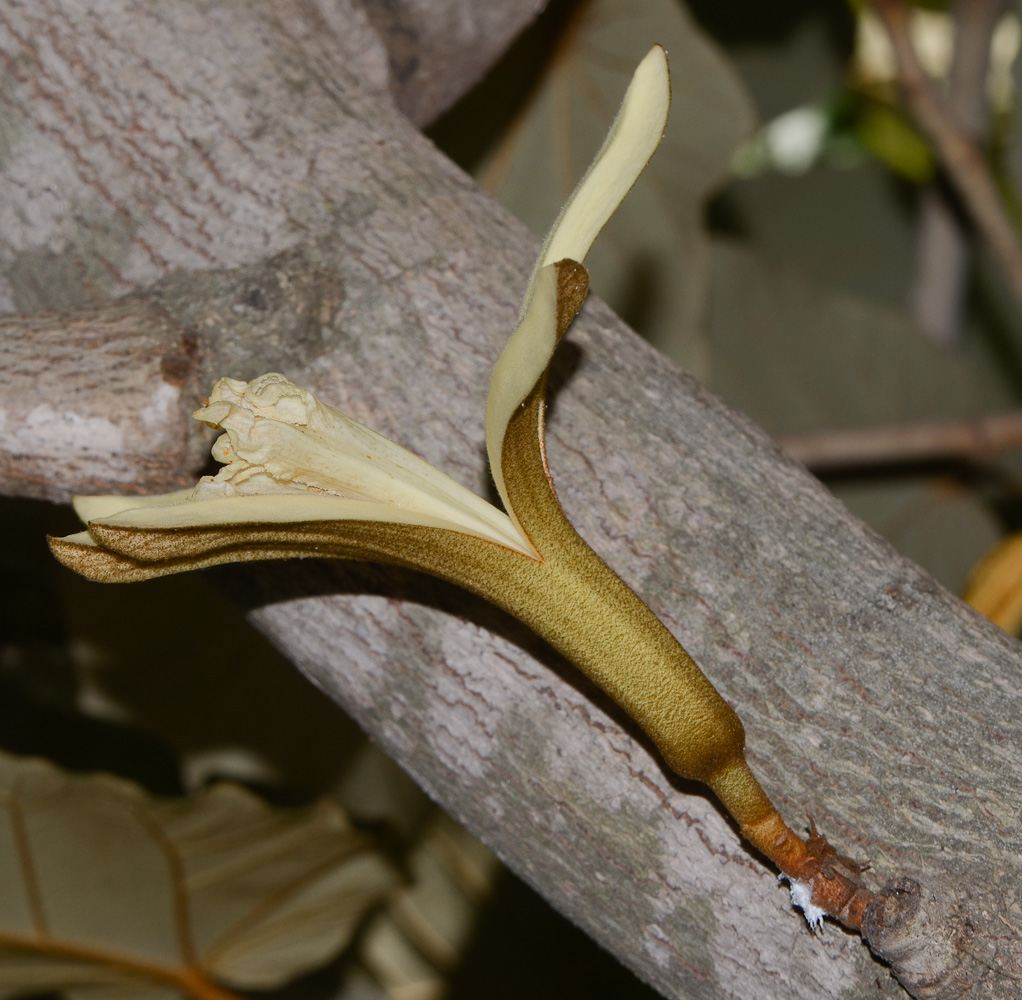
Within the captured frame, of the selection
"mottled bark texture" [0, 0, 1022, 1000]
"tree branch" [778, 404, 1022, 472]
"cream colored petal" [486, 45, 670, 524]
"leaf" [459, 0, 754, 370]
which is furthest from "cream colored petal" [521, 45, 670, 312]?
"tree branch" [778, 404, 1022, 472]

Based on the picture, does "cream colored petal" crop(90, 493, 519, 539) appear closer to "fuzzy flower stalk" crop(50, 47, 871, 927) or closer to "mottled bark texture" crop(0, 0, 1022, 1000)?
"fuzzy flower stalk" crop(50, 47, 871, 927)

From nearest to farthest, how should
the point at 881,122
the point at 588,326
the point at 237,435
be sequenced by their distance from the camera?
1. the point at 237,435
2. the point at 588,326
3. the point at 881,122

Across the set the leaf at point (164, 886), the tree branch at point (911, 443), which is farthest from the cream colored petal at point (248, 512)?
the tree branch at point (911, 443)

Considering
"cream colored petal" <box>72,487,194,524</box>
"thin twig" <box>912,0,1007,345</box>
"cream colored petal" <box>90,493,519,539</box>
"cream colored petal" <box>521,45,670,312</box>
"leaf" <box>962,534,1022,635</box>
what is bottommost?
"cream colored petal" <box>72,487,194,524</box>

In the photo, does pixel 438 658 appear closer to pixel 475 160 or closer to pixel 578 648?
pixel 578 648

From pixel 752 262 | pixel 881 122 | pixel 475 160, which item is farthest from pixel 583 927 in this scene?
pixel 881 122
